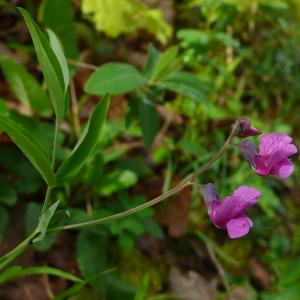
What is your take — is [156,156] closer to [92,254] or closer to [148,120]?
[148,120]

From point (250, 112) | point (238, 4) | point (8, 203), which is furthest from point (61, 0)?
point (250, 112)

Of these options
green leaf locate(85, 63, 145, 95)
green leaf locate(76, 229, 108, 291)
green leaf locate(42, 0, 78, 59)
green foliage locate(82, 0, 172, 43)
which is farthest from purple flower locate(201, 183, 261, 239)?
green foliage locate(82, 0, 172, 43)

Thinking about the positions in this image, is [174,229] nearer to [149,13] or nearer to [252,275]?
[252,275]

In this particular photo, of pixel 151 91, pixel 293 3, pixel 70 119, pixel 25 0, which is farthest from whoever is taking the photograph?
pixel 293 3

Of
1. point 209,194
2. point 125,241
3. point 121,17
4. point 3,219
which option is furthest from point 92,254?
point 121,17

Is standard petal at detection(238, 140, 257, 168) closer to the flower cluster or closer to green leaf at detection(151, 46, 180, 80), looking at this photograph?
the flower cluster

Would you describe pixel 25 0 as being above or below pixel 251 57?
above

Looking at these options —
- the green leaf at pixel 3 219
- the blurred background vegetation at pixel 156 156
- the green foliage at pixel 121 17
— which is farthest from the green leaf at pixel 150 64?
the green leaf at pixel 3 219
